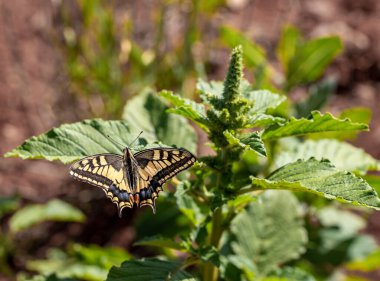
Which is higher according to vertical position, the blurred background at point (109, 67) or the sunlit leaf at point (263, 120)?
the blurred background at point (109, 67)

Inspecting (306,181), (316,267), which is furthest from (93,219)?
(306,181)

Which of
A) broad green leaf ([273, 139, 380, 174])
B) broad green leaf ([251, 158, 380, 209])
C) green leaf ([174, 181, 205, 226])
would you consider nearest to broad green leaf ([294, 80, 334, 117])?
broad green leaf ([273, 139, 380, 174])

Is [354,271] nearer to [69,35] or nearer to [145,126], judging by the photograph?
[145,126]

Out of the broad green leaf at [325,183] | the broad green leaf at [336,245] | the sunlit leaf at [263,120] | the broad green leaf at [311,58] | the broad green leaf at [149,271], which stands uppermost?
the broad green leaf at [311,58]

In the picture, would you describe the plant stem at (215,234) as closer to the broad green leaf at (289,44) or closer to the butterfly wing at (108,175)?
the butterfly wing at (108,175)

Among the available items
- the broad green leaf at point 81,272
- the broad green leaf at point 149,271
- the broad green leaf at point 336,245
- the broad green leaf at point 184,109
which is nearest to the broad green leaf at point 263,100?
the broad green leaf at point 184,109

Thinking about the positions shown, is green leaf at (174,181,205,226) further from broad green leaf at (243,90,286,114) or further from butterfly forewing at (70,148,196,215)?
broad green leaf at (243,90,286,114)

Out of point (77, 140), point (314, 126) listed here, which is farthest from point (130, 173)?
point (314, 126)
